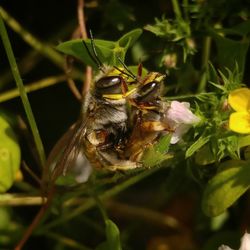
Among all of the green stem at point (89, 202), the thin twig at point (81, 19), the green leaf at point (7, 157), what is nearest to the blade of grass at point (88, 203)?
the green stem at point (89, 202)

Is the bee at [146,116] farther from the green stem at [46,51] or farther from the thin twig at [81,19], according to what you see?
the green stem at [46,51]

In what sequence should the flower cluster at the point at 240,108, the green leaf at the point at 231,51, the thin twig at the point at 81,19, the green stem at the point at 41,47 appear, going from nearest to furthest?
the flower cluster at the point at 240,108, the green leaf at the point at 231,51, the thin twig at the point at 81,19, the green stem at the point at 41,47

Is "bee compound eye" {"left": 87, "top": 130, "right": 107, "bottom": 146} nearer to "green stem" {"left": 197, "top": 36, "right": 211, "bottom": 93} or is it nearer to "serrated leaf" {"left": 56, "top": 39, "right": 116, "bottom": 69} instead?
"serrated leaf" {"left": 56, "top": 39, "right": 116, "bottom": 69}

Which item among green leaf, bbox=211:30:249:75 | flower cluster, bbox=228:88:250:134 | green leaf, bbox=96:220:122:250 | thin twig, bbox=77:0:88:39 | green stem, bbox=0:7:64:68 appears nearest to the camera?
flower cluster, bbox=228:88:250:134

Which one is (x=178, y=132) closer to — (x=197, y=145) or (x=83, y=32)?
(x=197, y=145)

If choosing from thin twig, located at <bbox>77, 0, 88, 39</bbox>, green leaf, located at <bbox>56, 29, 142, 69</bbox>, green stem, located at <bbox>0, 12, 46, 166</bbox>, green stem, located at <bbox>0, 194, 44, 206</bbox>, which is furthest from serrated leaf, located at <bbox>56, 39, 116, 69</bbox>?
green stem, located at <bbox>0, 194, 44, 206</bbox>

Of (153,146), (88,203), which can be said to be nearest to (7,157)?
(88,203)

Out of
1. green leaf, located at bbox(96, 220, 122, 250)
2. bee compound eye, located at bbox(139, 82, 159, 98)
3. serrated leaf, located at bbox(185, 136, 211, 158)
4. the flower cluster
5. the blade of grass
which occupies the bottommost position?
the blade of grass

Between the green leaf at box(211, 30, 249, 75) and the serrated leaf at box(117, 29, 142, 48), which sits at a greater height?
the serrated leaf at box(117, 29, 142, 48)
